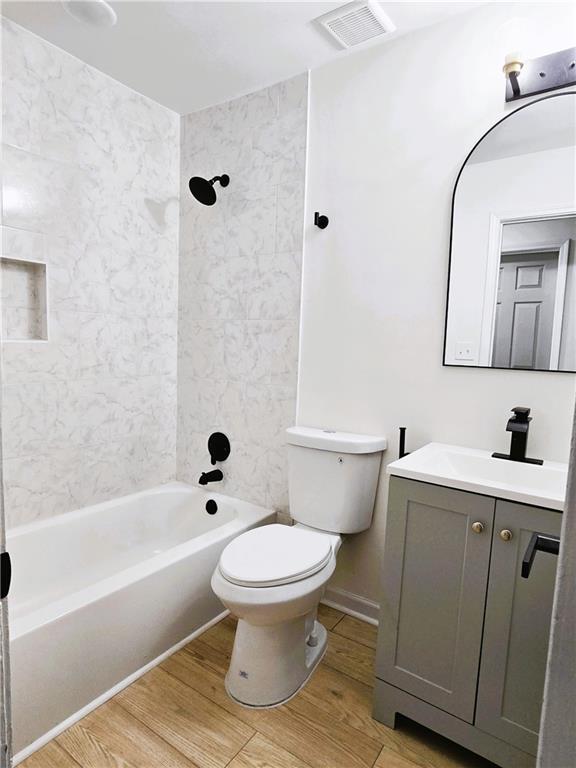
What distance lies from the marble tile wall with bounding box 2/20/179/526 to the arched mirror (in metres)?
1.58

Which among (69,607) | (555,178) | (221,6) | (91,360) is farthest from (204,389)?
(555,178)

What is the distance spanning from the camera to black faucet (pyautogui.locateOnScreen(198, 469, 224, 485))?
2426mm

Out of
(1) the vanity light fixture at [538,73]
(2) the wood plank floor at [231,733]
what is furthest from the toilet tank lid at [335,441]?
(1) the vanity light fixture at [538,73]

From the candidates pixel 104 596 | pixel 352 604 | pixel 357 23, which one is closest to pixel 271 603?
pixel 104 596

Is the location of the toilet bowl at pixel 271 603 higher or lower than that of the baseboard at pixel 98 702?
higher

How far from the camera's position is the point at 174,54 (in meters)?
1.96

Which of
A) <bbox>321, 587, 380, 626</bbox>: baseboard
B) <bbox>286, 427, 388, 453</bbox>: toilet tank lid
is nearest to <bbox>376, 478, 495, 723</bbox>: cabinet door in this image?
<bbox>286, 427, 388, 453</bbox>: toilet tank lid

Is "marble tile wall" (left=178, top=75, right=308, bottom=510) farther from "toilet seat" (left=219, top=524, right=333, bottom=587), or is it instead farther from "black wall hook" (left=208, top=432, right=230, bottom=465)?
"toilet seat" (left=219, top=524, right=333, bottom=587)

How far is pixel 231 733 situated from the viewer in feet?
4.78

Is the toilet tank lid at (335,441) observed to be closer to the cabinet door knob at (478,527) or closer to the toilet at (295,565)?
the toilet at (295,565)

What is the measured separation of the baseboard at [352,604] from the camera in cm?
204

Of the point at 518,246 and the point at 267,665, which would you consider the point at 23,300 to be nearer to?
the point at 267,665

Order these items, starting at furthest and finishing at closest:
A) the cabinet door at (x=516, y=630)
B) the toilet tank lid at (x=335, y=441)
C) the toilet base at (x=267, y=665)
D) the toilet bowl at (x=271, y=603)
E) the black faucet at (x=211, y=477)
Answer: the black faucet at (x=211, y=477) < the toilet tank lid at (x=335, y=441) < the toilet base at (x=267, y=665) < the toilet bowl at (x=271, y=603) < the cabinet door at (x=516, y=630)

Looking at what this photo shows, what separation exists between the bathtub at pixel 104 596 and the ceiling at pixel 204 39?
2.08m
